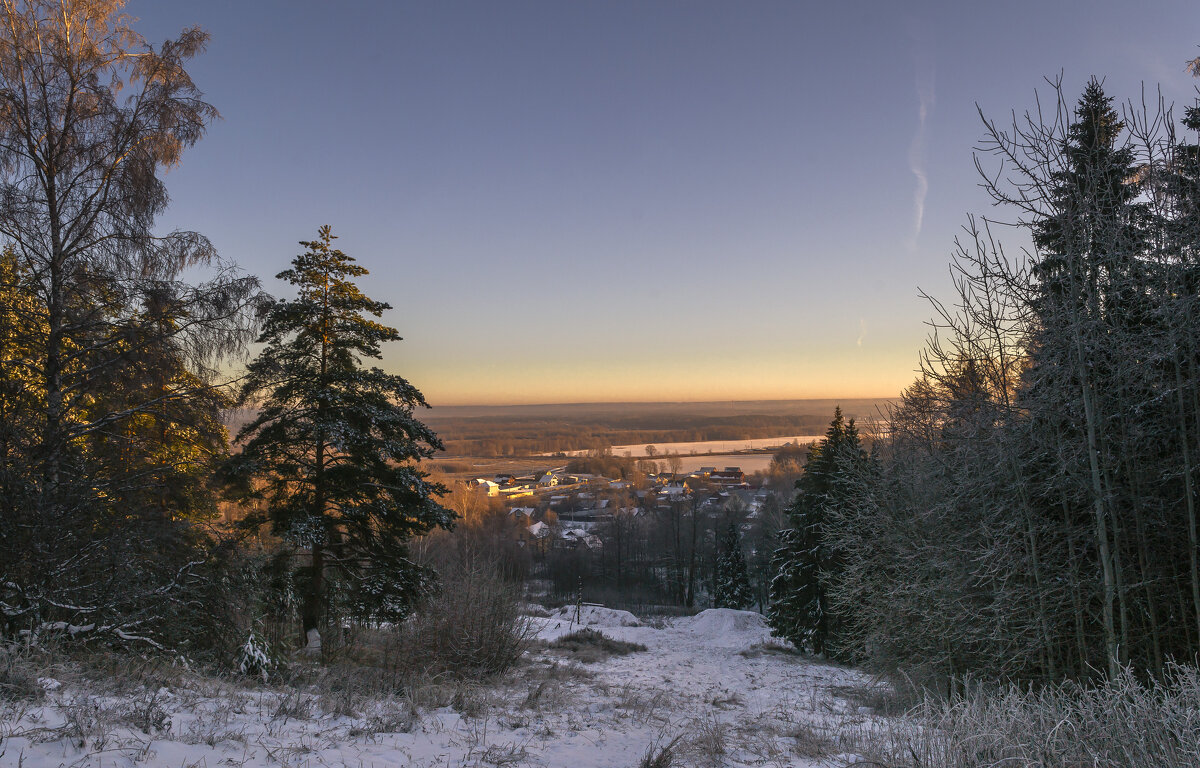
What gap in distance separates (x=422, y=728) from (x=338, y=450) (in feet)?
27.4

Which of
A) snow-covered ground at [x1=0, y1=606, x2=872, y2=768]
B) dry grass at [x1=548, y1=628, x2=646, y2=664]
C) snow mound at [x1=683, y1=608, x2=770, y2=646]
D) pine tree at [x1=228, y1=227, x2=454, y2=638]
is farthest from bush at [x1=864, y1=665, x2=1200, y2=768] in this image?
snow mound at [x1=683, y1=608, x2=770, y2=646]

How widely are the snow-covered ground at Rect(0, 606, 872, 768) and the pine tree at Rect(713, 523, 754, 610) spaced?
112 ft

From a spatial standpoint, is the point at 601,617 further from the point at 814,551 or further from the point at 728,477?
the point at 728,477

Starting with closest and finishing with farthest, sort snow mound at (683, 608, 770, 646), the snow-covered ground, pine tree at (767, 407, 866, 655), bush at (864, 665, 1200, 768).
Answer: bush at (864, 665, 1200, 768) → the snow-covered ground → pine tree at (767, 407, 866, 655) → snow mound at (683, 608, 770, 646)

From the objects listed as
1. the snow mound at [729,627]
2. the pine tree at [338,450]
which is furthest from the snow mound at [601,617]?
the pine tree at [338,450]

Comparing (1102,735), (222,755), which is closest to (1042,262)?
(1102,735)

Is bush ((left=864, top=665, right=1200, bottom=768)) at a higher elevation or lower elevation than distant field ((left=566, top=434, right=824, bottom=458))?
higher

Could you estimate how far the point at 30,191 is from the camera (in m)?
7.70

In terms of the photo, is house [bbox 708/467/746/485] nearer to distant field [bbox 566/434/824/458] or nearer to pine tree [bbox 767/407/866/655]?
distant field [bbox 566/434/824/458]

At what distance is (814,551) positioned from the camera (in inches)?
914

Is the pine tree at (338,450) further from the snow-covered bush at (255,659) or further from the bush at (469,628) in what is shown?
the snow-covered bush at (255,659)

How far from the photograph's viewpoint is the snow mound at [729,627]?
101 ft

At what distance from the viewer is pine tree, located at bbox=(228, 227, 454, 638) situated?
12828mm

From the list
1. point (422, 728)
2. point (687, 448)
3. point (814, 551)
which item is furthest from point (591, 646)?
point (687, 448)
